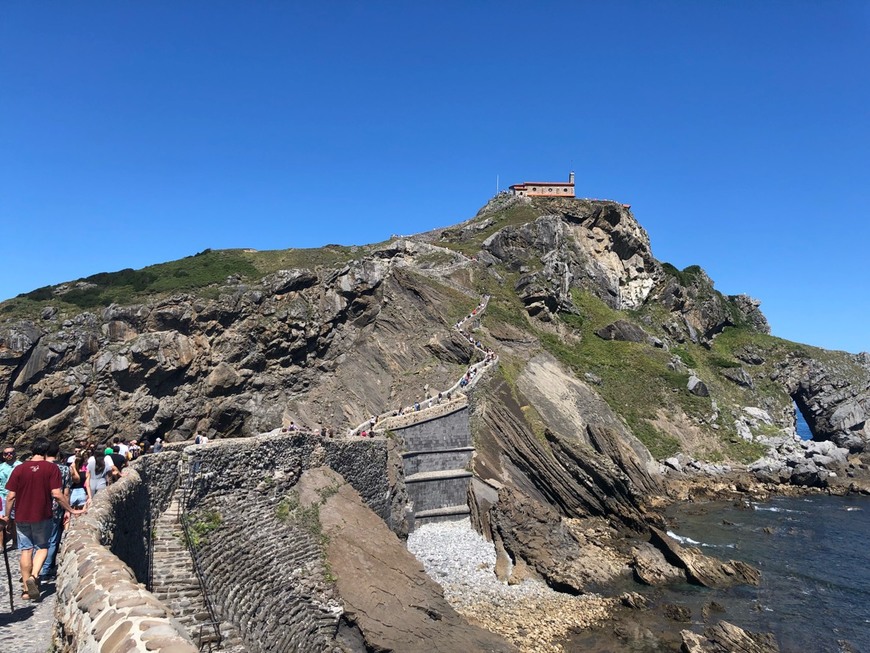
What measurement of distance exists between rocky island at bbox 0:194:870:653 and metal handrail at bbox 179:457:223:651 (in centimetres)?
10

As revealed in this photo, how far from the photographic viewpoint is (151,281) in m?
49.0

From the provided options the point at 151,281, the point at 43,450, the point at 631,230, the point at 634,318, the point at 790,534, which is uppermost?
the point at 631,230

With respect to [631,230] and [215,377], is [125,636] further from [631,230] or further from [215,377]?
[631,230]

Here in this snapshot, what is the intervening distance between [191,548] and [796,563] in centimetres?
3251

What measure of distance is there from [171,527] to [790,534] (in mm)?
38012

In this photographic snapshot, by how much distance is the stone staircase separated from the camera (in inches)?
464

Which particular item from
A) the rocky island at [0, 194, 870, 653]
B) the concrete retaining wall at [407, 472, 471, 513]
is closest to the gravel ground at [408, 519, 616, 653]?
the rocky island at [0, 194, 870, 653]

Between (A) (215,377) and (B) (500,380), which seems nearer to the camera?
(B) (500,380)

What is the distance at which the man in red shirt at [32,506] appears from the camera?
826 centimetres

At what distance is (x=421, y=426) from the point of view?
32.3m

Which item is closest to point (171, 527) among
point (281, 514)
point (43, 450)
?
point (281, 514)

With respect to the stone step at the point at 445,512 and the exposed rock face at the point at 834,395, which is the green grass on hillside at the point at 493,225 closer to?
the stone step at the point at 445,512

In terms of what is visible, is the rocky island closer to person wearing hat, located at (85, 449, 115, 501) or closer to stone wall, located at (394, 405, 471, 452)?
stone wall, located at (394, 405, 471, 452)

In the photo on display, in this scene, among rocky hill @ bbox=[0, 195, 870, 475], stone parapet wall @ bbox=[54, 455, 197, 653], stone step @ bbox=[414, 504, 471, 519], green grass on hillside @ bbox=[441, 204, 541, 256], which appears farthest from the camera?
green grass on hillside @ bbox=[441, 204, 541, 256]
